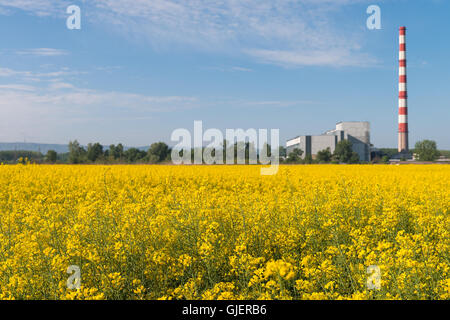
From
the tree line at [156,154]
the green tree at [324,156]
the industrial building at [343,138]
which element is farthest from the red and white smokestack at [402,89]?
the industrial building at [343,138]

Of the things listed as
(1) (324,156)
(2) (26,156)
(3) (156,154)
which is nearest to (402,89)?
(1) (324,156)

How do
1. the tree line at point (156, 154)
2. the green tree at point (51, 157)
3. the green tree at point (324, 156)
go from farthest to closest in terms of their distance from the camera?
the green tree at point (324, 156)
the tree line at point (156, 154)
the green tree at point (51, 157)

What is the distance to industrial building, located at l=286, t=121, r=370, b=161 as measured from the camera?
267 feet

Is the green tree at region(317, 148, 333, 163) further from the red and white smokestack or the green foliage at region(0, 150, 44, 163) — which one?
the green foliage at region(0, 150, 44, 163)

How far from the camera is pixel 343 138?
82500mm

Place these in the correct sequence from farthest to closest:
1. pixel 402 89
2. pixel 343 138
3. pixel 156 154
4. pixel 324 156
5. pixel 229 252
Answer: pixel 343 138, pixel 324 156, pixel 402 89, pixel 156 154, pixel 229 252

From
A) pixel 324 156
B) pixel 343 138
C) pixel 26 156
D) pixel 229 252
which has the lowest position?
pixel 229 252

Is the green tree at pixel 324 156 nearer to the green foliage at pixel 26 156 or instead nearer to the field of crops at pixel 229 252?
the green foliage at pixel 26 156

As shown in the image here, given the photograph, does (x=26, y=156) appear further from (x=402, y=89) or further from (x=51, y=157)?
(x=402, y=89)

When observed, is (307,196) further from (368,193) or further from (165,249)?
(165,249)

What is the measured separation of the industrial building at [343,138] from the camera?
267 feet
